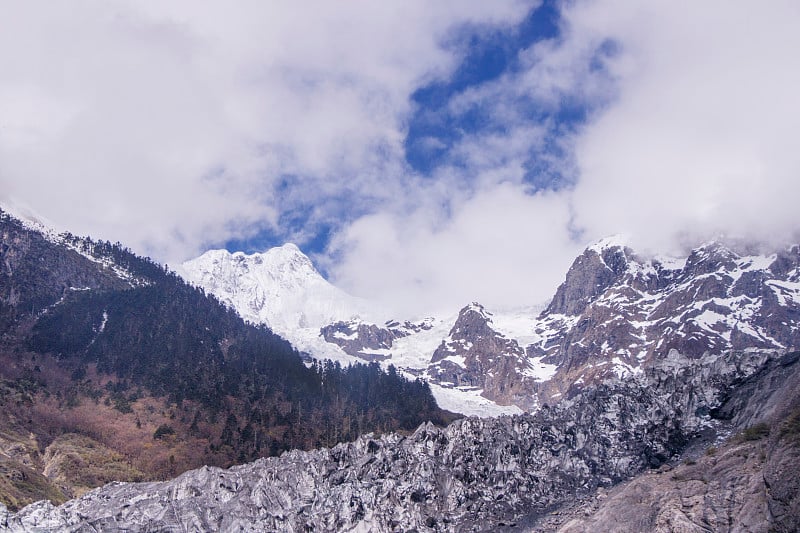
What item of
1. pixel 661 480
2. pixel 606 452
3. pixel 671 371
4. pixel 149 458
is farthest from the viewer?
Answer: pixel 149 458

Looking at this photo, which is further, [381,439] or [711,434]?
[381,439]

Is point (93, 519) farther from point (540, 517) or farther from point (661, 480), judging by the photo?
point (661, 480)

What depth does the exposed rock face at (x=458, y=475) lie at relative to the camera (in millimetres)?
110125

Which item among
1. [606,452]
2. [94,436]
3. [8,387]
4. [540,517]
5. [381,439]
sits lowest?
[540,517]

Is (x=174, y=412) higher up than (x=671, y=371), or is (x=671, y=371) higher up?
(x=174, y=412)

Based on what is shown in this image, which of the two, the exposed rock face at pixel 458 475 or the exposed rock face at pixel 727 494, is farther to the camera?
the exposed rock face at pixel 458 475

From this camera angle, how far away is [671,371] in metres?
128

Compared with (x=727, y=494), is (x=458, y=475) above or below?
above

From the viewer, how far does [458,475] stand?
403 ft

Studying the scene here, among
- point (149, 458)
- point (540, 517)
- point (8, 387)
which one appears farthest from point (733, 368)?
point (8, 387)

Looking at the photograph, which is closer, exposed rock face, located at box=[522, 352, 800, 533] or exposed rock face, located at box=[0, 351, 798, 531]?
exposed rock face, located at box=[522, 352, 800, 533]

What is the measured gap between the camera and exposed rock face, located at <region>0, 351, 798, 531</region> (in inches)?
4336

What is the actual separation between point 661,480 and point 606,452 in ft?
164

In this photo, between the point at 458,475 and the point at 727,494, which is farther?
the point at 458,475
